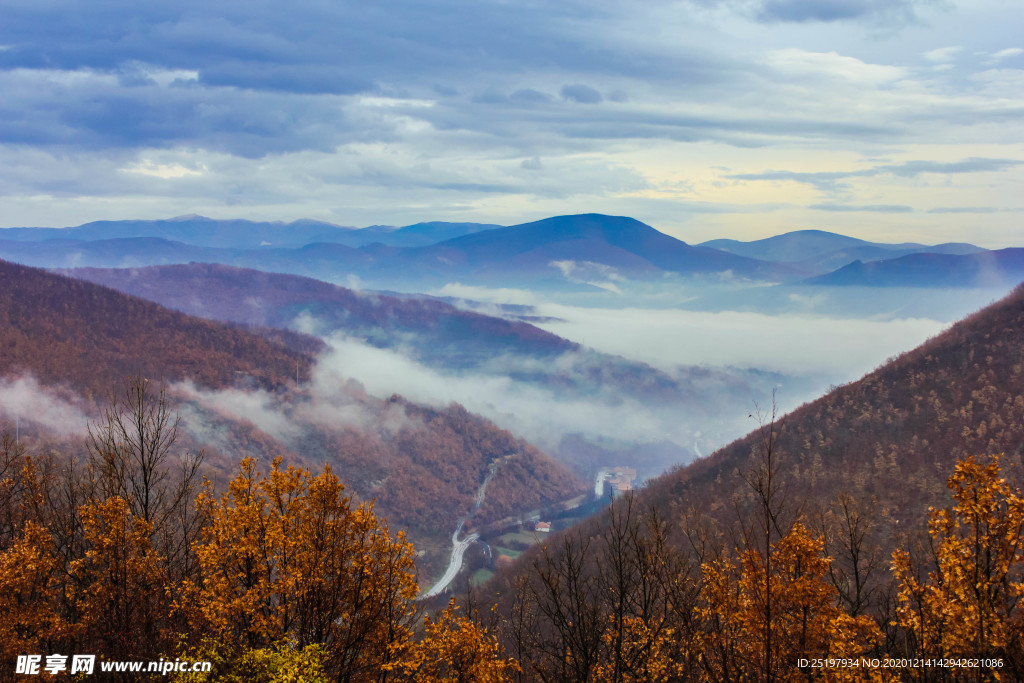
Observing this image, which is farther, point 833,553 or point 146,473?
point 833,553

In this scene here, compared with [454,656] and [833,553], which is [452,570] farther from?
[454,656]

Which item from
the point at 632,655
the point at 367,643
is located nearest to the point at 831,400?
the point at 632,655

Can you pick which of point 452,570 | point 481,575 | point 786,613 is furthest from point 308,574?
point 452,570

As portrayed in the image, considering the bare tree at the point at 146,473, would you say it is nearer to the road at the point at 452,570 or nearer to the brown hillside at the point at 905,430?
the brown hillside at the point at 905,430

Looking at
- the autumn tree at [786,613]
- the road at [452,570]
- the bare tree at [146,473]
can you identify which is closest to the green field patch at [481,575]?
the road at [452,570]

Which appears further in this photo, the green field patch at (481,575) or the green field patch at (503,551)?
the green field patch at (503,551)

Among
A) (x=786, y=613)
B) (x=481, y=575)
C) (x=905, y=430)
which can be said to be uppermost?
(x=786, y=613)

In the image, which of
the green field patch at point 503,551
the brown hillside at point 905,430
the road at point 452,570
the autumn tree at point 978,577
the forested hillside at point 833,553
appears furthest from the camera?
the green field patch at point 503,551

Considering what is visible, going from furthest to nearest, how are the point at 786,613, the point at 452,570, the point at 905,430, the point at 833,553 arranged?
1. the point at 452,570
2. the point at 905,430
3. the point at 833,553
4. the point at 786,613

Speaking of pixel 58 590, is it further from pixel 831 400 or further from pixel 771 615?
pixel 831 400
